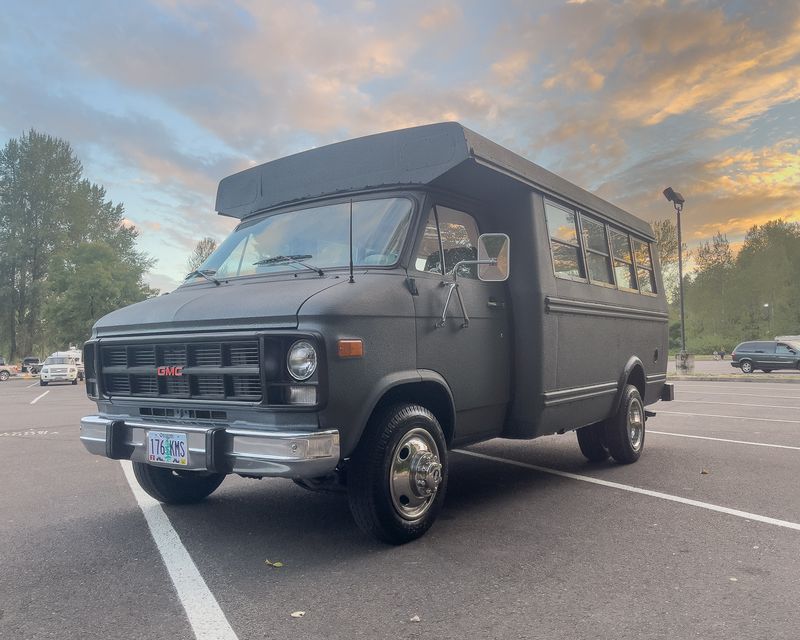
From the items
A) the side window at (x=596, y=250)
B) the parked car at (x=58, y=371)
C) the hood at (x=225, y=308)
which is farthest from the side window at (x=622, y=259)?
the parked car at (x=58, y=371)

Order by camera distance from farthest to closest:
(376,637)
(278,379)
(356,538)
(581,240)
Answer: (581,240) → (356,538) → (278,379) → (376,637)

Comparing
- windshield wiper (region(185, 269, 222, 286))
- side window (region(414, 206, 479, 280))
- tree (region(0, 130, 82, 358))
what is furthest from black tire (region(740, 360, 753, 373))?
tree (region(0, 130, 82, 358))

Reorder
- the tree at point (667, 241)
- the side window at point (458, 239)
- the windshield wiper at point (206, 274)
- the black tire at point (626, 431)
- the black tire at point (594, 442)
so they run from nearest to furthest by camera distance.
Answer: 1. the side window at point (458, 239)
2. the windshield wiper at point (206, 274)
3. the black tire at point (626, 431)
4. the black tire at point (594, 442)
5. the tree at point (667, 241)

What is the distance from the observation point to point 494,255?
4.71 metres

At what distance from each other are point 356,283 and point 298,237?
41.3 inches

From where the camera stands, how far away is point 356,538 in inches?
171

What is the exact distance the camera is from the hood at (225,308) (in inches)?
151

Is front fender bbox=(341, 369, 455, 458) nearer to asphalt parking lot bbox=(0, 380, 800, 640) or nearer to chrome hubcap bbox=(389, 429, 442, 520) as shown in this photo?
chrome hubcap bbox=(389, 429, 442, 520)

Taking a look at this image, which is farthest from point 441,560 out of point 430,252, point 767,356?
point 767,356

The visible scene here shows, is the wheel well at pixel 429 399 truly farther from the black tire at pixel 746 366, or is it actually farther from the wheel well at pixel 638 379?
the black tire at pixel 746 366

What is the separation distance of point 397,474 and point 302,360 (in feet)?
3.27

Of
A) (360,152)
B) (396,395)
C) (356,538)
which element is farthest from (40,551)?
(360,152)

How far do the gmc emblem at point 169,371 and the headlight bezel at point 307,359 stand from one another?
88 cm

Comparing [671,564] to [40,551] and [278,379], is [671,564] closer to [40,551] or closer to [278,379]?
[278,379]
